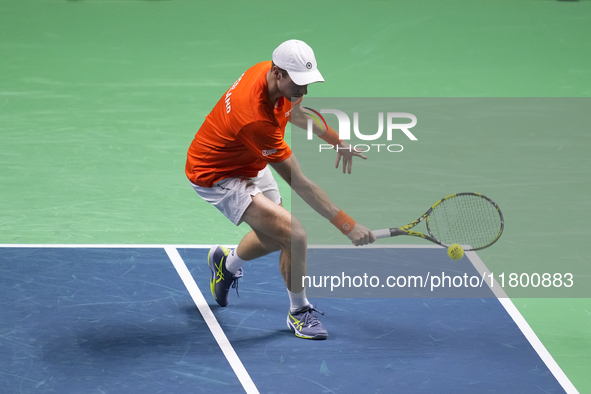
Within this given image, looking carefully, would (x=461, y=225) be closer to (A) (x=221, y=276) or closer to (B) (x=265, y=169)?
(B) (x=265, y=169)

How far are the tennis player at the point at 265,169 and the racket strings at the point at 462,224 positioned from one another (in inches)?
55.6

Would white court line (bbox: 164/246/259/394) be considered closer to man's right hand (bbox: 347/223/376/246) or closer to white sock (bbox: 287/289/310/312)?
white sock (bbox: 287/289/310/312)

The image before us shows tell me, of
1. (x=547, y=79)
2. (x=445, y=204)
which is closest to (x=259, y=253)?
(x=445, y=204)

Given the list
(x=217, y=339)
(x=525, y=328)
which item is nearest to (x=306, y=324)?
(x=217, y=339)

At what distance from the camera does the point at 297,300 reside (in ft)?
18.7

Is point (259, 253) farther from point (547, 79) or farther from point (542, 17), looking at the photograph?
point (542, 17)

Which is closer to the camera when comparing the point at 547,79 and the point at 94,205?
the point at 94,205

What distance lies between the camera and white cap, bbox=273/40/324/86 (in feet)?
16.6

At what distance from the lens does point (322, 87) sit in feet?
35.8

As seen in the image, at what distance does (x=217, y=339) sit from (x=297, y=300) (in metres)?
0.57

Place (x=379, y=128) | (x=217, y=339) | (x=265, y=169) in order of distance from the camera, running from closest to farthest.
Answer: (x=217, y=339) → (x=265, y=169) → (x=379, y=128)

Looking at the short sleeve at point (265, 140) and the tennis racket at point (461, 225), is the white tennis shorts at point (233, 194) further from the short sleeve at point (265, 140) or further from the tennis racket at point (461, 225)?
the tennis racket at point (461, 225)

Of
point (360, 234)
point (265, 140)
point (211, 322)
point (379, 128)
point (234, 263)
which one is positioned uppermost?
point (265, 140)

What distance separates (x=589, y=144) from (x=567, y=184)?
1218 mm
